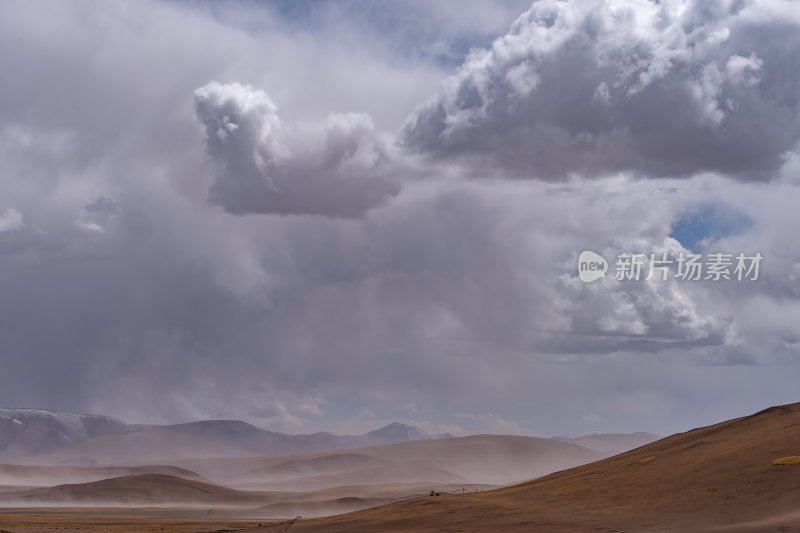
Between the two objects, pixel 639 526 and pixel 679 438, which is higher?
pixel 679 438

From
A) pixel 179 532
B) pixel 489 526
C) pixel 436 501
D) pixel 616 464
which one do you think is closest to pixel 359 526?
pixel 436 501

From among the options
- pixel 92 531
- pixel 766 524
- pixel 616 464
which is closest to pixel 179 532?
pixel 92 531

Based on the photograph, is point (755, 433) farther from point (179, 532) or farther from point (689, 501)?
point (179, 532)

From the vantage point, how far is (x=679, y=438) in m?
71.8

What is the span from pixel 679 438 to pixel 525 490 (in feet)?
42.7

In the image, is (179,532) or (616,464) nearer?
(616,464)

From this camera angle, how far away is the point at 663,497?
2087 inches

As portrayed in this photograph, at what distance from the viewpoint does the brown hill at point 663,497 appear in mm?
47438

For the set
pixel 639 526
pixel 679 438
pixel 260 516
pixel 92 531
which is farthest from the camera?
pixel 260 516

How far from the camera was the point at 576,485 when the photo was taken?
209ft

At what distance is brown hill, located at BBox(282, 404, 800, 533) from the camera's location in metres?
47.4

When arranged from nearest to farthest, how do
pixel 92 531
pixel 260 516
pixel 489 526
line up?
pixel 489 526, pixel 92 531, pixel 260 516

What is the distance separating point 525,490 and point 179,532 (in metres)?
45.4

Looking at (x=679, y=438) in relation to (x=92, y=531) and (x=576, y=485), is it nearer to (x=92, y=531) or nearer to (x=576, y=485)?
(x=576, y=485)
